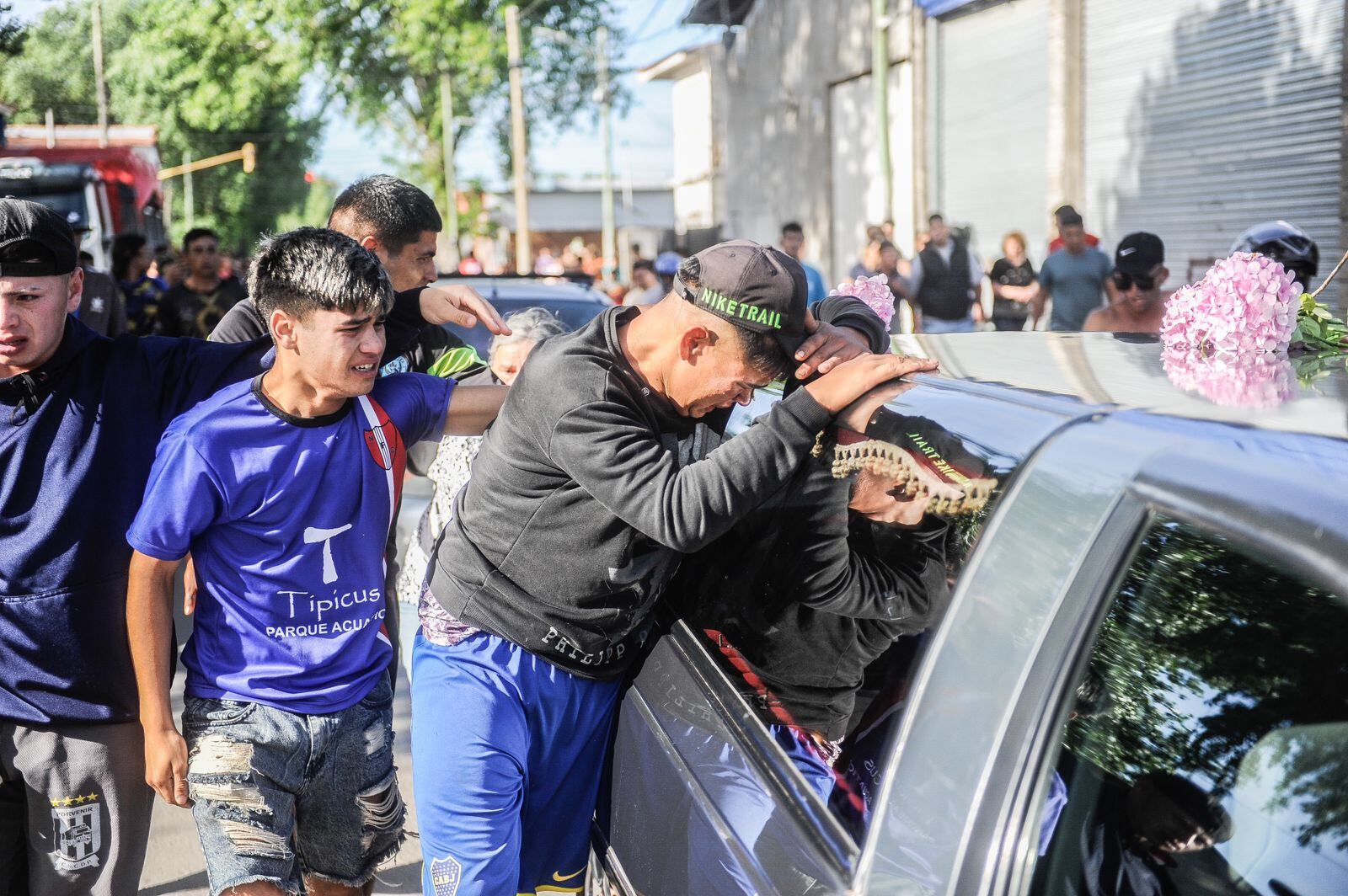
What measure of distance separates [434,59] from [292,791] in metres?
30.4

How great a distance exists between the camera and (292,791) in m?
2.56

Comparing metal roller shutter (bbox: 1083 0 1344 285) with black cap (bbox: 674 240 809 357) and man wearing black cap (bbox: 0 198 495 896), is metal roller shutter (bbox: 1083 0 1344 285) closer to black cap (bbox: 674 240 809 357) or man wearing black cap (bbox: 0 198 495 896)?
black cap (bbox: 674 240 809 357)

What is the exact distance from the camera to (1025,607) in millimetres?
1390

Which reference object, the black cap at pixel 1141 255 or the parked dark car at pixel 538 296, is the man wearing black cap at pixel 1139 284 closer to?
the black cap at pixel 1141 255

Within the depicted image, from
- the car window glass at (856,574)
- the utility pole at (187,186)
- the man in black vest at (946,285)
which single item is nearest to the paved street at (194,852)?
the car window glass at (856,574)

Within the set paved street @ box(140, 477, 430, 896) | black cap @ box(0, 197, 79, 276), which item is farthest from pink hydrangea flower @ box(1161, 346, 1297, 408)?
paved street @ box(140, 477, 430, 896)

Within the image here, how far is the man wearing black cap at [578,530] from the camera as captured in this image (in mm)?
2049

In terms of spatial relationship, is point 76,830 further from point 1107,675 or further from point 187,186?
point 187,186

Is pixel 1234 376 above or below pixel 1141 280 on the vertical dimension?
below

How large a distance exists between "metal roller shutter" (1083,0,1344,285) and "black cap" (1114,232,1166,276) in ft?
16.6

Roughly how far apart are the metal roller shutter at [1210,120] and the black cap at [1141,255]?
5.07 meters

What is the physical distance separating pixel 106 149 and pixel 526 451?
1971 centimetres

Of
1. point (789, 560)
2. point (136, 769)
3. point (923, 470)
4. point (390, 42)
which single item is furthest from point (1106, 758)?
point (390, 42)

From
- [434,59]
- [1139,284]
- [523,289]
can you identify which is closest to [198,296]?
[523,289]
